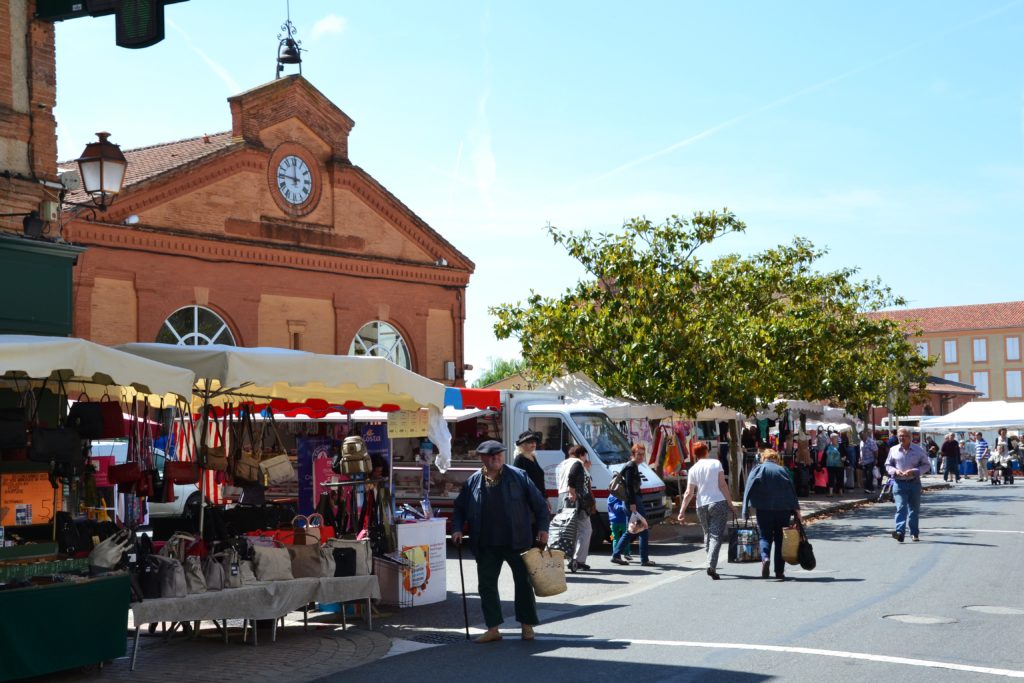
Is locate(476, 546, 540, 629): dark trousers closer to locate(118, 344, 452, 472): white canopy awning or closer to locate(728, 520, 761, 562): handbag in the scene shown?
locate(118, 344, 452, 472): white canopy awning

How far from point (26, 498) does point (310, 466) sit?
3.70m

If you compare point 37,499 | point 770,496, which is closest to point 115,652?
point 37,499

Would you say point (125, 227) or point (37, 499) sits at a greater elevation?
point (125, 227)

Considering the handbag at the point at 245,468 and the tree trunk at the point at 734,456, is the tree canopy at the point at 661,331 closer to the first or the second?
→ the tree trunk at the point at 734,456

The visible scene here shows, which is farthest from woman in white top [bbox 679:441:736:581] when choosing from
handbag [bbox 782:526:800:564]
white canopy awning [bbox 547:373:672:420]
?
white canopy awning [bbox 547:373:672:420]

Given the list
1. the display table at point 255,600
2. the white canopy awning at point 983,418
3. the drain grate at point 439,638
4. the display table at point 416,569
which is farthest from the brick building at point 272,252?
the white canopy awning at point 983,418

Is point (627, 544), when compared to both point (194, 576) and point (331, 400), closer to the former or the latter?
point (331, 400)

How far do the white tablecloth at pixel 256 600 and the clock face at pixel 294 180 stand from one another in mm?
21548

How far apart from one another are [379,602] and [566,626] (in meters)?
2.47

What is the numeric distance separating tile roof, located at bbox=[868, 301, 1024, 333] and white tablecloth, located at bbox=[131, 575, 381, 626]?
10258 centimetres

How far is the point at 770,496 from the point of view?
14.1 metres

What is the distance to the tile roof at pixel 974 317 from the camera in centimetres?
10869

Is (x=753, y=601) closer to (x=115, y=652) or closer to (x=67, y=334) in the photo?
(x=115, y=652)

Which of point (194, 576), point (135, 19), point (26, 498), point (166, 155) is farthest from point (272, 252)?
point (194, 576)
